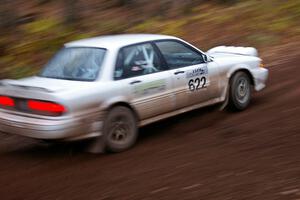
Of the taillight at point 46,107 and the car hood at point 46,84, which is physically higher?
the car hood at point 46,84

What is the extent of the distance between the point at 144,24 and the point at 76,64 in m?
8.09

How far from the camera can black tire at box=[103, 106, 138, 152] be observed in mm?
7254

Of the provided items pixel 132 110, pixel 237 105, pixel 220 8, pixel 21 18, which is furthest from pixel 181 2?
pixel 132 110

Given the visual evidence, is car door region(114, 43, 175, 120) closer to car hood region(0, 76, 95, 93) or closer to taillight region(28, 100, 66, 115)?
car hood region(0, 76, 95, 93)

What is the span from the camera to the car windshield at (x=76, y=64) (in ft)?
24.5

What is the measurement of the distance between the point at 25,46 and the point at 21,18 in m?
2.55

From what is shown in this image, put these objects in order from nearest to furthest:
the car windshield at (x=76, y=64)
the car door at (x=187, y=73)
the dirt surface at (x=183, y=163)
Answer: the dirt surface at (x=183, y=163)
the car windshield at (x=76, y=64)
the car door at (x=187, y=73)

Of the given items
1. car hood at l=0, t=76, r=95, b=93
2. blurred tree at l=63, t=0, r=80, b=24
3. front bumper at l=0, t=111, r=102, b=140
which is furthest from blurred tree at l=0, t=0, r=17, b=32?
front bumper at l=0, t=111, r=102, b=140

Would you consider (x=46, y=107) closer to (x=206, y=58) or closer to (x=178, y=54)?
(x=178, y=54)

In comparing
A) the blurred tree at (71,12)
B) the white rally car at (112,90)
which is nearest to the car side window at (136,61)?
the white rally car at (112,90)

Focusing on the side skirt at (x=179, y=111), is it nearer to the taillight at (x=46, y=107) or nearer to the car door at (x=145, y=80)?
the car door at (x=145, y=80)

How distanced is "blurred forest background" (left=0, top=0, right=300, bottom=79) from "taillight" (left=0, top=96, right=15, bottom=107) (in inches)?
212

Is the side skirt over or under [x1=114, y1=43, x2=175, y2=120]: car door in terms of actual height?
under

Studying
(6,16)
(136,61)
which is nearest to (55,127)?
(136,61)
